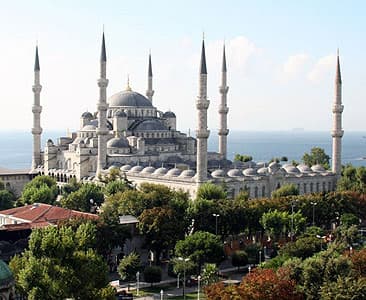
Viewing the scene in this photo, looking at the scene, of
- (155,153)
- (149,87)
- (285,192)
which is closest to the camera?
(285,192)

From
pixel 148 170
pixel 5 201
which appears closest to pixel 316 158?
pixel 148 170

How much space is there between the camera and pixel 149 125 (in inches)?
2504

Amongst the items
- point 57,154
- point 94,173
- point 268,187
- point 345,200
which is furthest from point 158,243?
point 57,154

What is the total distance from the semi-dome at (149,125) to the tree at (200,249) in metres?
33.3

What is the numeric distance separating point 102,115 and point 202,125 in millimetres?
11043

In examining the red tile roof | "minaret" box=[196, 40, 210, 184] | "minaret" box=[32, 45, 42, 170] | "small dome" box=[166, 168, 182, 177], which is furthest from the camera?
"minaret" box=[32, 45, 42, 170]

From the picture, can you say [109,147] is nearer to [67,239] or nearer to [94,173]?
[94,173]

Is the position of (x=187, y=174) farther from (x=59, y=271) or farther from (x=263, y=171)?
(x=59, y=271)

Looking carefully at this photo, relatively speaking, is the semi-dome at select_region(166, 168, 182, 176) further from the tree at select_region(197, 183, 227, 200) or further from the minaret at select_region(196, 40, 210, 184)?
the tree at select_region(197, 183, 227, 200)

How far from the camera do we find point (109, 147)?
59.4 metres

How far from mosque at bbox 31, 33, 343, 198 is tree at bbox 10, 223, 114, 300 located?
1060 inches

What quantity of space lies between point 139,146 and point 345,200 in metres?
22.4

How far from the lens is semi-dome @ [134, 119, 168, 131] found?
63075 millimetres

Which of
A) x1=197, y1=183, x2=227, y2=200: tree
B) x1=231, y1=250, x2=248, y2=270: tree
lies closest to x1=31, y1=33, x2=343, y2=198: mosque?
x1=197, y1=183, x2=227, y2=200: tree
